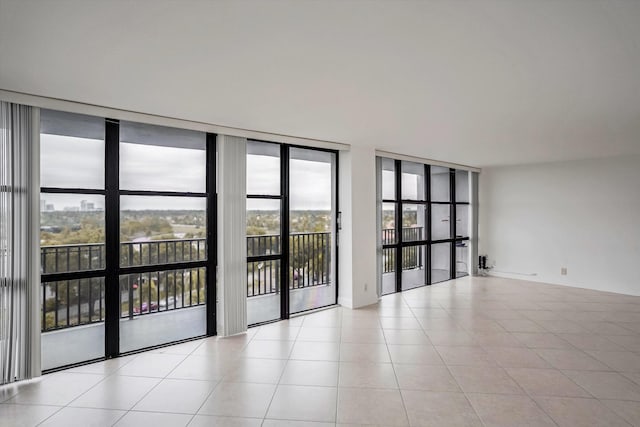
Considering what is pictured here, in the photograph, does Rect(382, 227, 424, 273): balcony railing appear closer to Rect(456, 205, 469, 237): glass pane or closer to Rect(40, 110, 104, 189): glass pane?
Rect(456, 205, 469, 237): glass pane

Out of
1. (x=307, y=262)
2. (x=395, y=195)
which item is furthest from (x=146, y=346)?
(x=395, y=195)

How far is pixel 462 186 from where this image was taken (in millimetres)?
7902

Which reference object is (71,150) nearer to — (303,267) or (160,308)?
(160,308)

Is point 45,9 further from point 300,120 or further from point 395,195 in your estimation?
point 395,195

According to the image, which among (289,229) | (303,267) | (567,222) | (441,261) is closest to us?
(289,229)

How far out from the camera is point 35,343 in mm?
2939

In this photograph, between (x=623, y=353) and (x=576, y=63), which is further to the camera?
(x=623, y=353)

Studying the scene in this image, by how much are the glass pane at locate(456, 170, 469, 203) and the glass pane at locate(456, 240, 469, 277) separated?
1.01 metres

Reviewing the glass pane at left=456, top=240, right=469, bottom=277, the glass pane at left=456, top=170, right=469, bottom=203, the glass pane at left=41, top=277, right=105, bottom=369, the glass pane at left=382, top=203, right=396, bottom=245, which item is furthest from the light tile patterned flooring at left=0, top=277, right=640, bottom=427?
the glass pane at left=456, top=170, right=469, bottom=203

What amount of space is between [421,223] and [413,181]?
905 mm

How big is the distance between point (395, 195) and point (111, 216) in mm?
4583

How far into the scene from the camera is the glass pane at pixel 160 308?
393 centimetres

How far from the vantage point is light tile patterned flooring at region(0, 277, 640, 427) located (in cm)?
247

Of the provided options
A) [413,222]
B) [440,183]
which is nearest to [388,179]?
[413,222]
